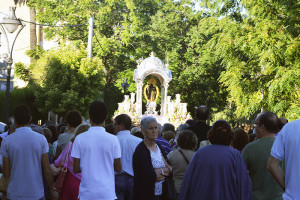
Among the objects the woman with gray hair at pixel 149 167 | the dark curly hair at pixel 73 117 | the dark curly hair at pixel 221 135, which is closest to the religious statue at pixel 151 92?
the dark curly hair at pixel 73 117

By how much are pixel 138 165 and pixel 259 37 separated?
54.6ft

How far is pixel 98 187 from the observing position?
19.9 feet

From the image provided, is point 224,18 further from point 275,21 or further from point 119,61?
point 119,61

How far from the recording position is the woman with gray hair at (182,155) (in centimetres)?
741

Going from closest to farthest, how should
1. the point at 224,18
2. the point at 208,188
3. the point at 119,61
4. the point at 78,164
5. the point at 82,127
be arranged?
the point at 208,188 → the point at 78,164 → the point at 82,127 → the point at 224,18 → the point at 119,61

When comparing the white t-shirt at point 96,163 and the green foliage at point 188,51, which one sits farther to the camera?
the green foliage at point 188,51

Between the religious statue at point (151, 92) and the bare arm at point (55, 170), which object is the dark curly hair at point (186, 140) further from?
the religious statue at point (151, 92)

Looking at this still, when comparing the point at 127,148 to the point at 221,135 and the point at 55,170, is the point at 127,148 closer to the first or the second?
the point at 55,170

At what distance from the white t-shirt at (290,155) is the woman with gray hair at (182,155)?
103 inches

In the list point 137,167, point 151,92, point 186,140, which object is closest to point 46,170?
point 137,167

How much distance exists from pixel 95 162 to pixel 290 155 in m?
2.25

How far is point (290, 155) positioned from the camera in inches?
188

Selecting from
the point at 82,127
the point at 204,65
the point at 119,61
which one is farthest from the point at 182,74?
the point at 82,127

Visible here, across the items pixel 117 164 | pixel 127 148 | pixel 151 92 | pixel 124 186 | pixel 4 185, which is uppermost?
pixel 151 92
